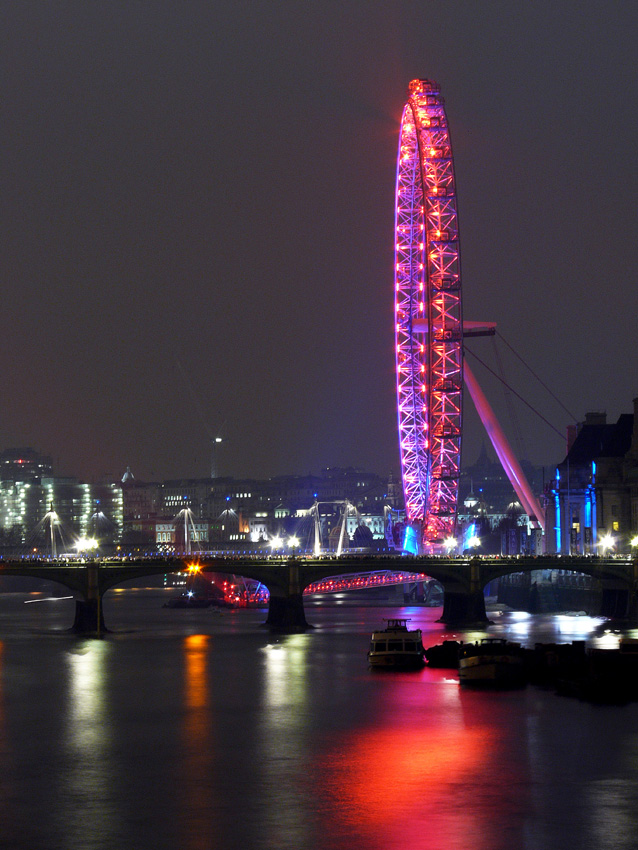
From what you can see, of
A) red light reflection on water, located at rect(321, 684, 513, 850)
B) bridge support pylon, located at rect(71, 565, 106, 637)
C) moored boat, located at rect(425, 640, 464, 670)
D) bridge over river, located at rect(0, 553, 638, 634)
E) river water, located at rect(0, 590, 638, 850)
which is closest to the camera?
red light reflection on water, located at rect(321, 684, 513, 850)

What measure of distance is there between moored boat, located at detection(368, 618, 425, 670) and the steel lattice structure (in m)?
48.9

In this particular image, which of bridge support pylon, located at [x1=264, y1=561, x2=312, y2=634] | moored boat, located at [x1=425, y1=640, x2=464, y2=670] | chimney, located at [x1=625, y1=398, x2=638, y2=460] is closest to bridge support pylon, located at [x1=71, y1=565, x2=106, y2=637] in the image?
bridge support pylon, located at [x1=264, y1=561, x2=312, y2=634]

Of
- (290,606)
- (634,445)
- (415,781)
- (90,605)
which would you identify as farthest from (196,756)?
(634,445)

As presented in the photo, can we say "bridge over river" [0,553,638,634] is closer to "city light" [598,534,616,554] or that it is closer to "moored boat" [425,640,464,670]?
"city light" [598,534,616,554]

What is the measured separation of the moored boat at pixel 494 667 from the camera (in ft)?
231

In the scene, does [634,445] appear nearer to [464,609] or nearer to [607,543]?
[607,543]

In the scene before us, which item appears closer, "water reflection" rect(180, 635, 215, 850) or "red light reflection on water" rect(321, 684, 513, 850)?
"red light reflection on water" rect(321, 684, 513, 850)

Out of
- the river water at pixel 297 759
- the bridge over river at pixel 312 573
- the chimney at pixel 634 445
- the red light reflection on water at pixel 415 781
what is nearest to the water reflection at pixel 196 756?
the river water at pixel 297 759

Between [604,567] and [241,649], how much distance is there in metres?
30.7

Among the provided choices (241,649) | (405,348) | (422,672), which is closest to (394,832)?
(422,672)

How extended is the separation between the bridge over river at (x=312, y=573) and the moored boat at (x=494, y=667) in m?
39.4

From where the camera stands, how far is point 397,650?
80000mm

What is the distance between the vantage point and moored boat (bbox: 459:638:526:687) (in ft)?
231

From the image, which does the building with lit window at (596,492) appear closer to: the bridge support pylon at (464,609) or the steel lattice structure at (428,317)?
the steel lattice structure at (428,317)
